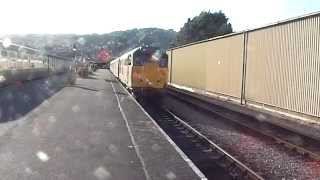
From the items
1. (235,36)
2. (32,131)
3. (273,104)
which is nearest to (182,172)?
(32,131)

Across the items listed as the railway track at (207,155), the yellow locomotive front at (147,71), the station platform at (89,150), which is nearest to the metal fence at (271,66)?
the yellow locomotive front at (147,71)

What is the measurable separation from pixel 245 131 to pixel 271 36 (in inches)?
219

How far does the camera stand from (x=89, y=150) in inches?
471

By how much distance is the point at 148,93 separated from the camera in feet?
96.2

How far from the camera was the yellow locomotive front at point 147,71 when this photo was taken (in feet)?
95.7

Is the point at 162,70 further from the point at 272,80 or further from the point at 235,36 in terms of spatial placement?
the point at 272,80

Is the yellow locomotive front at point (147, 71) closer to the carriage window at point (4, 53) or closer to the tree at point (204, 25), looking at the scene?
the carriage window at point (4, 53)

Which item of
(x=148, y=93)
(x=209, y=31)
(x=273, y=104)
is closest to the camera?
(x=273, y=104)

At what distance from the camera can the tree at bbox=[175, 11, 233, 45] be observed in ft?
328

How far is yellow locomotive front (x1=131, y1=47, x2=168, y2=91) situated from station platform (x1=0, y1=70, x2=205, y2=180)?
385 inches

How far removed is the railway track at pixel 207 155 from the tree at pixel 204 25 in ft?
264

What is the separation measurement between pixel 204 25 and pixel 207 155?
3536 inches

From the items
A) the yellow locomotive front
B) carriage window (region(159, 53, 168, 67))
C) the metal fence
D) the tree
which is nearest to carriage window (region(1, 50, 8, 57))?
the yellow locomotive front

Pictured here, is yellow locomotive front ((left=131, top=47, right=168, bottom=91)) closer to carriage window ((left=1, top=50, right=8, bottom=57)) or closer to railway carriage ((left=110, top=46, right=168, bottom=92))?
railway carriage ((left=110, top=46, right=168, bottom=92))
